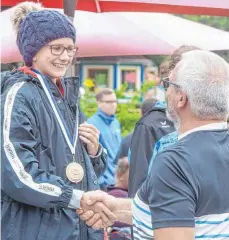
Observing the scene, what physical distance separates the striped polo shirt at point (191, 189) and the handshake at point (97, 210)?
67 centimetres

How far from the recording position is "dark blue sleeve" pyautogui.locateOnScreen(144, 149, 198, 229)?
228cm

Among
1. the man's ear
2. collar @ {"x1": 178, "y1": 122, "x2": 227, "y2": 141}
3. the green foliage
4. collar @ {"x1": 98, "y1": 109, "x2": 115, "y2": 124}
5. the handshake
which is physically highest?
the man's ear

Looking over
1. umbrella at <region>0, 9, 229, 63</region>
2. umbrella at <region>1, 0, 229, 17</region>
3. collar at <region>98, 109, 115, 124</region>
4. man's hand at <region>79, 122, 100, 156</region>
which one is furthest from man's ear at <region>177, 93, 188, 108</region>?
collar at <region>98, 109, 115, 124</region>

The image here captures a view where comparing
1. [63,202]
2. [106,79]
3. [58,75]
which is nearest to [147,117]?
[58,75]

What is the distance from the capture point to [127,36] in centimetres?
499

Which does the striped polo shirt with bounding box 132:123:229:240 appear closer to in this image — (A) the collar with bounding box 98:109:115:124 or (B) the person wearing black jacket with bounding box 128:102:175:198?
(B) the person wearing black jacket with bounding box 128:102:175:198

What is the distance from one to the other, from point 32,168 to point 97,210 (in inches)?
16.9

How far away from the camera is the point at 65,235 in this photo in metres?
3.09

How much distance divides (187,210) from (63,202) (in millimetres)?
910

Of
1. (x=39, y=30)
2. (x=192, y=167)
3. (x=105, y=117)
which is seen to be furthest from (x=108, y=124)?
(x=192, y=167)

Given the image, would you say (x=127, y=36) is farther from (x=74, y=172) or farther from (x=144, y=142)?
(x=74, y=172)

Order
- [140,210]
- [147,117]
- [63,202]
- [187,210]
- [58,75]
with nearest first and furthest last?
[187,210] → [140,210] → [63,202] → [58,75] → [147,117]

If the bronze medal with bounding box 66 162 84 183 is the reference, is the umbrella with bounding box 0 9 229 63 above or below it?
above

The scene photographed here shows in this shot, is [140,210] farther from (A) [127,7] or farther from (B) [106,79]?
(B) [106,79]
